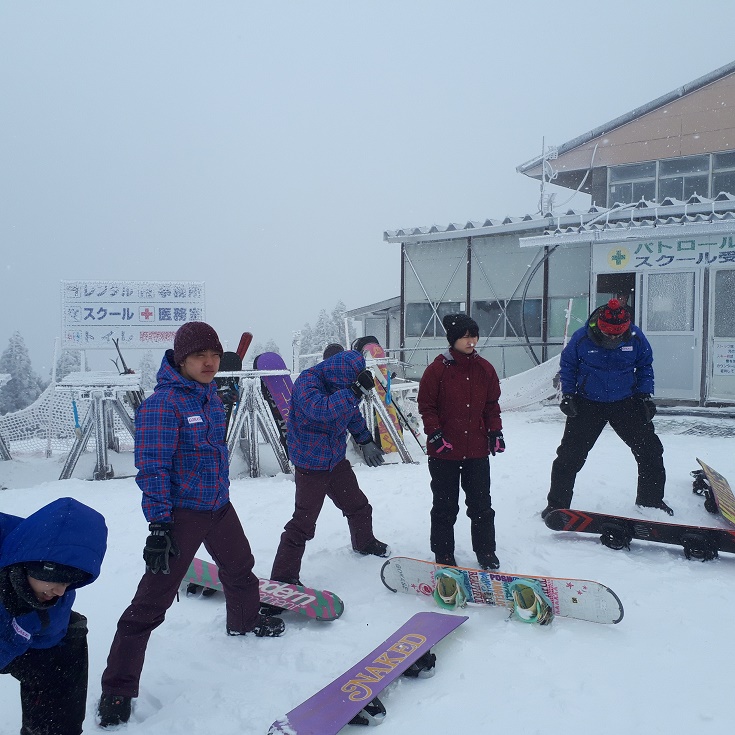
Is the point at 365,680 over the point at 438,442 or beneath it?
beneath

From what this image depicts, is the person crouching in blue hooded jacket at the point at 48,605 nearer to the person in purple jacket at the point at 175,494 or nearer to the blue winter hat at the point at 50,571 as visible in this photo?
the blue winter hat at the point at 50,571

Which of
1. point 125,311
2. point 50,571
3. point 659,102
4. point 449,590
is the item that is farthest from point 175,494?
point 659,102

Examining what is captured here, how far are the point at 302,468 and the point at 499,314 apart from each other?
11.4 metres

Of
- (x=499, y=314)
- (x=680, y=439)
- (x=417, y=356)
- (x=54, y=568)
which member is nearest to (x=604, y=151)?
(x=499, y=314)

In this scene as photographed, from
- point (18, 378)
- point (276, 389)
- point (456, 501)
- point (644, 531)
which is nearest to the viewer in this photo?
point (456, 501)

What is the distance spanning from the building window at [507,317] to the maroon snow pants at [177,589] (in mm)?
11652

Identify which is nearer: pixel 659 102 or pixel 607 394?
pixel 607 394

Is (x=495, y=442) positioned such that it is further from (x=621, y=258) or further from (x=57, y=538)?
(x=621, y=258)

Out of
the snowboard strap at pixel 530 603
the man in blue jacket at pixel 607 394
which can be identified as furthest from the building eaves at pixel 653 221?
the snowboard strap at pixel 530 603

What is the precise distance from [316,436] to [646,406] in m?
2.83

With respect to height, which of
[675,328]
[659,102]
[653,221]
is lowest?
[675,328]

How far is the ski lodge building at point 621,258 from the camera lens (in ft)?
34.4

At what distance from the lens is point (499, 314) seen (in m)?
14.6

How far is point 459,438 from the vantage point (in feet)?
13.3
